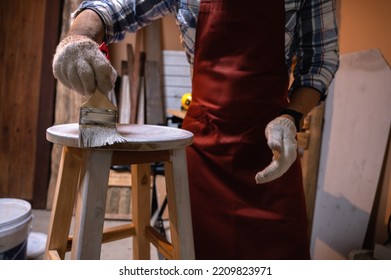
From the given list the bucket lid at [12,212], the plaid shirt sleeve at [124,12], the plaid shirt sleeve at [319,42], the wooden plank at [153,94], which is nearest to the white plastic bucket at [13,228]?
the bucket lid at [12,212]

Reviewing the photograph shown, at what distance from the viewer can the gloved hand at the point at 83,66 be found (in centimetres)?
51

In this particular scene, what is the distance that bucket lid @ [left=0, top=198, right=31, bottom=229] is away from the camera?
104 centimetres

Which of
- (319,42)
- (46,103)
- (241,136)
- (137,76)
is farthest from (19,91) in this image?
(319,42)

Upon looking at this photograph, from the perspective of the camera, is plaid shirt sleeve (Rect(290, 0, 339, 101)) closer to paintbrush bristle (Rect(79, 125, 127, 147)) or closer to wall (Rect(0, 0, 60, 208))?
paintbrush bristle (Rect(79, 125, 127, 147))

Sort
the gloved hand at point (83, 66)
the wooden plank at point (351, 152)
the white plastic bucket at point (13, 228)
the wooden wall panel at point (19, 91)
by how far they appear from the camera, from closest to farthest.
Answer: the gloved hand at point (83, 66) < the white plastic bucket at point (13, 228) < the wooden plank at point (351, 152) < the wooden wall panel at point (19, 91)

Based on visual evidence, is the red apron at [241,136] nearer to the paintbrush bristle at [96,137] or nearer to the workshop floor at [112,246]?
the paintbrush bristle at [96,137]

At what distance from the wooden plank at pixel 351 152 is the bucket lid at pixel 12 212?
4.35ft

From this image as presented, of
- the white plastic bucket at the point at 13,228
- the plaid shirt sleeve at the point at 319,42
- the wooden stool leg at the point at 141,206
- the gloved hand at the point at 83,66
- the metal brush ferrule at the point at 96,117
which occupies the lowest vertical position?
the white plastic bucket at the point at 13,228

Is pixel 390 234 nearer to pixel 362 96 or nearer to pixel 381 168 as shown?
pixel 381 168

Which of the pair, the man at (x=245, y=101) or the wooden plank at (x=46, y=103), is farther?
the wooden plank at (x=46, y=103)

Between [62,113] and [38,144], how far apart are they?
0.26 meters

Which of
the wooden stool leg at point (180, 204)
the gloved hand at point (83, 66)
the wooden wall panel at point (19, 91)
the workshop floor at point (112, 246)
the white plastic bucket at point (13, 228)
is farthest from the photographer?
the wooden wall panel at point (19, 91)

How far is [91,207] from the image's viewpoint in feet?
1.78
